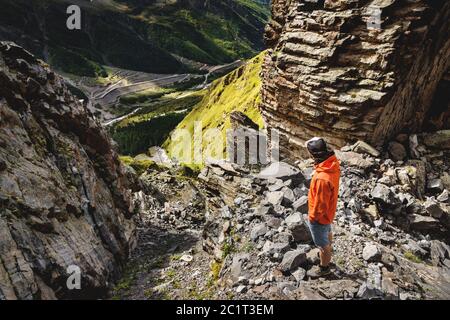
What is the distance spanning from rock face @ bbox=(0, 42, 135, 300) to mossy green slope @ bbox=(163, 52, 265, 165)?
59217 millimetres

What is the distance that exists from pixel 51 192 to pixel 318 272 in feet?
51.1

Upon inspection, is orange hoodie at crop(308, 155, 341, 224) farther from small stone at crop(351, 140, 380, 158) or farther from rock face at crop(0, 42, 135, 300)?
small stone at crop(351, 140, 380, 158)

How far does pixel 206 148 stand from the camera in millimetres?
107438

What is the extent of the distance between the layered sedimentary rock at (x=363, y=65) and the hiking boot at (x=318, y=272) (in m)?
18.1

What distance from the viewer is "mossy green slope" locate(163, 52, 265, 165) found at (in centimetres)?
10506

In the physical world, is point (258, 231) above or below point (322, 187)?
below

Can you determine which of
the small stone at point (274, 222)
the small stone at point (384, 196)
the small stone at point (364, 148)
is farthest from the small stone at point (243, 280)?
the small stone at point (364, 148)

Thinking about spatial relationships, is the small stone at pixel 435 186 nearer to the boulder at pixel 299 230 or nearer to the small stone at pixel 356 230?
the small stone at pixel 356 230

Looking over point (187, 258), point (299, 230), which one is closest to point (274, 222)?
point (299, 230)

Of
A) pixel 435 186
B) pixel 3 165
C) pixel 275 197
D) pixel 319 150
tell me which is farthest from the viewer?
pixel 435 186

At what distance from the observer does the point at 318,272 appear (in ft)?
52.1

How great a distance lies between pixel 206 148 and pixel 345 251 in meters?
90.1

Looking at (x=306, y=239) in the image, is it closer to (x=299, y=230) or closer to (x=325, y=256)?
(x=299, y=230)

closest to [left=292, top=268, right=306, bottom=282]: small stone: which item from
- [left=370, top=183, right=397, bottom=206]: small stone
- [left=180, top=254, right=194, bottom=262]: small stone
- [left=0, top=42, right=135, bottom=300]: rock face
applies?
[left=370, top=183, right=397, bottom=206]: small stone
